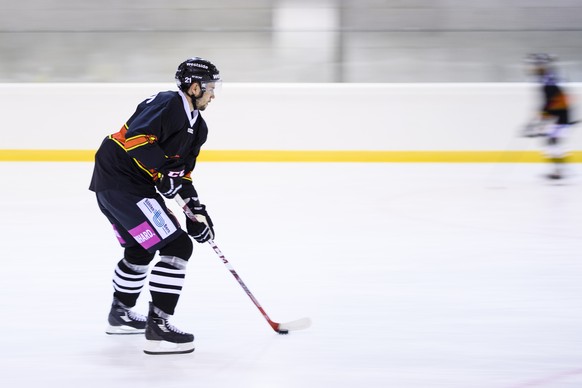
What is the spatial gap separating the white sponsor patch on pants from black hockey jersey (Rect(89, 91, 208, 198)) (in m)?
0.06

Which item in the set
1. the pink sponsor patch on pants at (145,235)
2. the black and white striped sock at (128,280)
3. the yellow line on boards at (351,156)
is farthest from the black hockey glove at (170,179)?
the yellow line on boards at (351,156)

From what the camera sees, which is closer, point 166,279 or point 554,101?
point 166,279

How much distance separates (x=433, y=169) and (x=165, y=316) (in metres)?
5.47

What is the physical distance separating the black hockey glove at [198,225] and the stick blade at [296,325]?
454mm

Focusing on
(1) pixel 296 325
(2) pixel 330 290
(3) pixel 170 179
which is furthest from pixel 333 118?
(3) pixel 170 179

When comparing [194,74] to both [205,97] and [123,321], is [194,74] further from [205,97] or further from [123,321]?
[123,321]

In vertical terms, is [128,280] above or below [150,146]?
below

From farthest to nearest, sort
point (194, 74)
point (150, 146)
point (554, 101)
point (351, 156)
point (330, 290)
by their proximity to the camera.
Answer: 1. point (351, 156)
2. point (554, 101)
3. point (330, 290)
4. point (194, 74)
5. point (150, 146)

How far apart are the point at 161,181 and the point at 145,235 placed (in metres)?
0.19

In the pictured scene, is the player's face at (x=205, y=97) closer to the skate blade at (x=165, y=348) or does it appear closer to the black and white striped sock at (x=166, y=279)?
the black and white striped sock at (x=166, y=279)

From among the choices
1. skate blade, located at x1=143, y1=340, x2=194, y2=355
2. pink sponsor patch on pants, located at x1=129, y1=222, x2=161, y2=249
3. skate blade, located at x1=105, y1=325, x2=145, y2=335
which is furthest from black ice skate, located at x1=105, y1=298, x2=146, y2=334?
pink sponsor patch on pants, located at x1=129, y1=222, x2=161, y2=249

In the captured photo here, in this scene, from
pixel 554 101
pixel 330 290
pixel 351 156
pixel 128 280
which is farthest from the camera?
pixel 351 156

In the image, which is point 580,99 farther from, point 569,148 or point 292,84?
point 292,84

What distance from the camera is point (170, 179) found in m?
2.71
